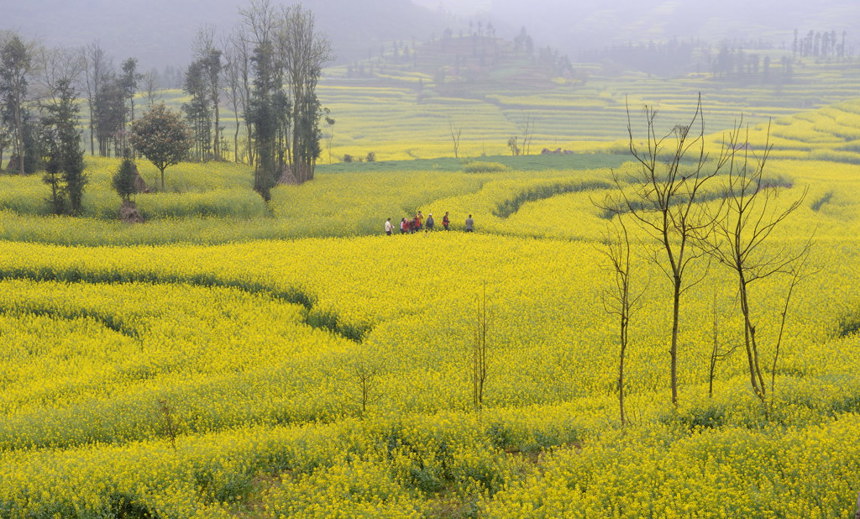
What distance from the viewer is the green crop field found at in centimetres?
1002

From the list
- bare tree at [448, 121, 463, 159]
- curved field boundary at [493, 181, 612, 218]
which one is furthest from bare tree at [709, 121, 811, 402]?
bare tree at [448, 121, 463, 159]

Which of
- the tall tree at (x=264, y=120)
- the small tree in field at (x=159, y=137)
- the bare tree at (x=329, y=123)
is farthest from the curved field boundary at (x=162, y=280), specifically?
the bare tree at (x=329, y=123)

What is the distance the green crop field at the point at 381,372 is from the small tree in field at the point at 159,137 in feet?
8.43

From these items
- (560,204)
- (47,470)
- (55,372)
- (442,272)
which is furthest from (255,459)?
(560,204)

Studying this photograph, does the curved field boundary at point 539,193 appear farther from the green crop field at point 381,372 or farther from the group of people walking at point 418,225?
the group of people walking at point 418,225

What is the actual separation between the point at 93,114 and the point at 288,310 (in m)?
55.8

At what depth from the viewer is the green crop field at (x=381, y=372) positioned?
10.0 m

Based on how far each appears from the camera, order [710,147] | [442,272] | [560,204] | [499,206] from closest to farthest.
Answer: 1. [442,272]
2. [499,206]
3. [560,204]
4. [710,147]

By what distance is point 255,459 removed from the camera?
1140 cm

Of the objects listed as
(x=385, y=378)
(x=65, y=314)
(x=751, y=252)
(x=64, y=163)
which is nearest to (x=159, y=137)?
(x=64, y=163)

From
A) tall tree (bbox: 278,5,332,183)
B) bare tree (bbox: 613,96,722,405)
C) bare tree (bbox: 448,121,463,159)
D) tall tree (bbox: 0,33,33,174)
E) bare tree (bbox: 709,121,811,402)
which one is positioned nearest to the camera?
bare tree (bbox: 613,96,722,405)

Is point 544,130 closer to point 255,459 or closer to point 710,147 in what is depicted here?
point 710,147

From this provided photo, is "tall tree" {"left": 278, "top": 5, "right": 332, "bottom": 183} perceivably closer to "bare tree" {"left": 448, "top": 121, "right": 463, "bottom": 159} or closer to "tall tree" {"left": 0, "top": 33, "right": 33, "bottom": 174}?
"tall tree" {"left": 0, "top": 33, "right": 33, "bottom": 174}

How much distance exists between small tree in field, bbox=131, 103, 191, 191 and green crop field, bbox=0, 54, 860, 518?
257 cm
